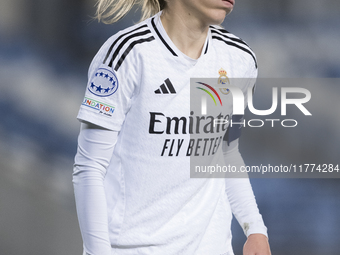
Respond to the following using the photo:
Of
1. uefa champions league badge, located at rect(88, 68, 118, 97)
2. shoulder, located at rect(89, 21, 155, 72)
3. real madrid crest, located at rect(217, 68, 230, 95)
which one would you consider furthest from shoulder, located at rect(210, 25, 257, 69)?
uefa champions league badge, located at rect(88, 68, 118, 97)

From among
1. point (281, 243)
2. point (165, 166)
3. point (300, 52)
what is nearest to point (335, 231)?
point (281, 243)

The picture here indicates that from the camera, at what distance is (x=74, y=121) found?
245 cm

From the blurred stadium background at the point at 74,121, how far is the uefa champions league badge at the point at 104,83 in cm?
155

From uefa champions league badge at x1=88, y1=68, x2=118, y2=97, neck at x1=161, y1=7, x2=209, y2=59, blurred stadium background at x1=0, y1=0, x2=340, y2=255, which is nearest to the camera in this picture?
uefa champions league badge at x1=88, y1=68, x2=118, y2=97

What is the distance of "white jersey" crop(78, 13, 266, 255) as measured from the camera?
2.82 ft

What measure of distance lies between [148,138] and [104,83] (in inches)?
5.8

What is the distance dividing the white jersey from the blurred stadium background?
59.2 inches

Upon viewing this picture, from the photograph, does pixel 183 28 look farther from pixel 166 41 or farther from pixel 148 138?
pixel 148 138

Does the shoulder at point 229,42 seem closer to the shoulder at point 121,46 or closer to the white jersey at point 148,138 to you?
the white jersey at point 148,138

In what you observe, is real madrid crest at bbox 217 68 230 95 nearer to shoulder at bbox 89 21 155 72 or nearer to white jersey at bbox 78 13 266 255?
white jersey at bbox 78 13 266 255

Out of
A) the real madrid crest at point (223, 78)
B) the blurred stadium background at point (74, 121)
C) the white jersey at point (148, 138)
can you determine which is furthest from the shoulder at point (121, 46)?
the blurred stadium background at point (74, 121)

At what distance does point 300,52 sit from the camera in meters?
2.38

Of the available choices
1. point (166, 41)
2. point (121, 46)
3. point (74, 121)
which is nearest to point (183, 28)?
point (166, 41)

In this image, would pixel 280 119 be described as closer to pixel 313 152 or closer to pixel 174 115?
pixel 313 152
